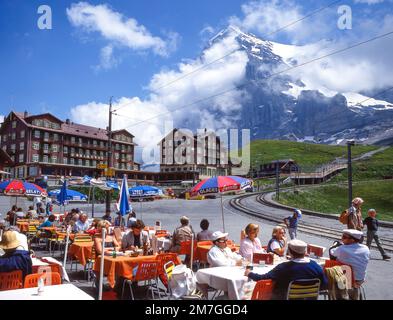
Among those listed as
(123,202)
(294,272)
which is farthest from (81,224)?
(294,272)

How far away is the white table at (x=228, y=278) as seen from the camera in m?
6.29

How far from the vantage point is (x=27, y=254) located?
21.3 ft

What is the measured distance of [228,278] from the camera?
6387 mm

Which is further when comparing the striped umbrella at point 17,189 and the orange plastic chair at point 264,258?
the striped umbrella at point 17,189

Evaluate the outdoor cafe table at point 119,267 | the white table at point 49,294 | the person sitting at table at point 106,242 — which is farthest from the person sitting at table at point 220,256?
the white table at point 49,294

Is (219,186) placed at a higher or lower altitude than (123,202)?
higher

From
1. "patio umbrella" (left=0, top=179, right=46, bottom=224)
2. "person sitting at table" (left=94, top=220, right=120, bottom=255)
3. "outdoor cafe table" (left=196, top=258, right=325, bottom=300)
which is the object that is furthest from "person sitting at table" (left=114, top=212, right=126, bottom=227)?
"outdoor cafe table" (left=196, top=258, right=325, bottom=300)

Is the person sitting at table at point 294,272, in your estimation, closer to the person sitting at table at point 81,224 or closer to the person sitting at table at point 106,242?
the person sitting at table at point 106,242

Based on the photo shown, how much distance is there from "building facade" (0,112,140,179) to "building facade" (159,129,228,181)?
11534mm

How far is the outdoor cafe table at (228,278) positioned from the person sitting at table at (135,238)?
104 inches

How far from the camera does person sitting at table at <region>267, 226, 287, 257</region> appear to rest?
348 inches

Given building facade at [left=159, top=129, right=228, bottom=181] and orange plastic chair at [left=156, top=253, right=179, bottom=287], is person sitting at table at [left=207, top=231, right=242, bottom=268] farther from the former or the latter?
building facade at [left=159, top=129, right=228, bottom=181]

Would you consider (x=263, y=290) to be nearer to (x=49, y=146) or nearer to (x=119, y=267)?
(x=119, y=267)
